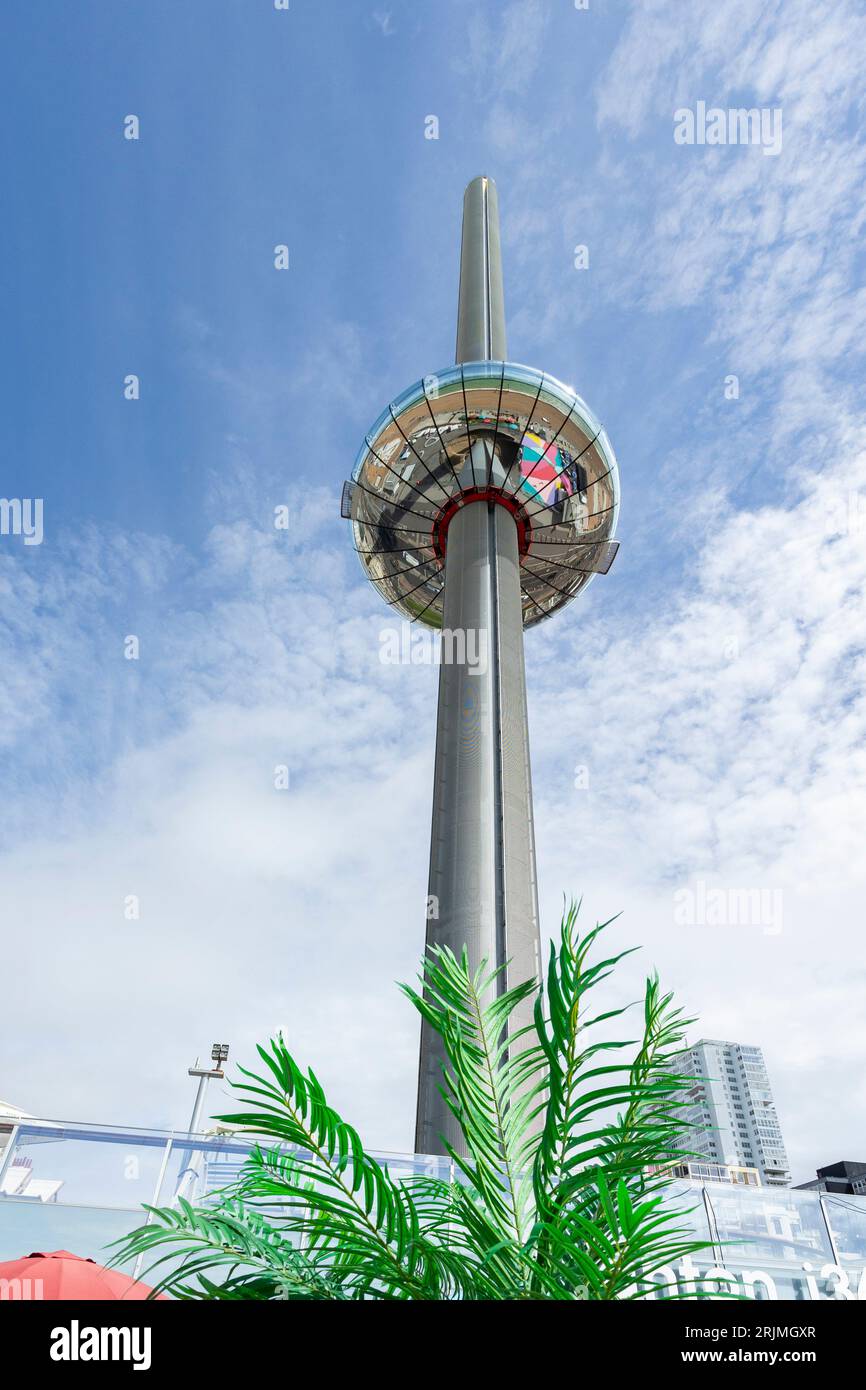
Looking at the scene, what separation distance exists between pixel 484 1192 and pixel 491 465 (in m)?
18.7

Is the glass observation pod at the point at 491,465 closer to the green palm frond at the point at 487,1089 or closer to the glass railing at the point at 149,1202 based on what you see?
the glass railing at the point at 149,1202

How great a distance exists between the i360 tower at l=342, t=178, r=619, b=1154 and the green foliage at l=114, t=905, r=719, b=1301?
9.60 meters

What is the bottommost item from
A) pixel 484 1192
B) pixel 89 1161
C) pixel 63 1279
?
pixel 484 1192

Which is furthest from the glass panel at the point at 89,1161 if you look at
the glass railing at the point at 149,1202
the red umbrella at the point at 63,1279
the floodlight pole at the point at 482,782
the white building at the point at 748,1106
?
the white building at the point at 748,1106

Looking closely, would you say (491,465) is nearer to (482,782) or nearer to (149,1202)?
(482,782)

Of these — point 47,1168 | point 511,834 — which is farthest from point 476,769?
point 47,1168

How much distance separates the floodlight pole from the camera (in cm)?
1262

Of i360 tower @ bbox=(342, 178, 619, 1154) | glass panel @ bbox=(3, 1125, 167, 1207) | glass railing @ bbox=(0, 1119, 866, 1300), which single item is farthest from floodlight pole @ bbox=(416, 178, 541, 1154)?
glass panel @ bbox=(3, 1125, 167, 1207)

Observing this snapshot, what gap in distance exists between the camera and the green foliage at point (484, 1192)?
1767mm

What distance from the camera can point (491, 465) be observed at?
1953 cm

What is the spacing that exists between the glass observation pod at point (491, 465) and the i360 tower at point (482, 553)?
0.03 m

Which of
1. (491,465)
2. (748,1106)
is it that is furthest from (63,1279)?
(748,1106)

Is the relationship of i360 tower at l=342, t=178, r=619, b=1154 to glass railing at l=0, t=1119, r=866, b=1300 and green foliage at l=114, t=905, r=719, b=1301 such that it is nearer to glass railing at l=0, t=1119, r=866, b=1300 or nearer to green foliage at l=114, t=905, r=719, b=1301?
glass railing at l=0, t=1119, r=866, b=1300
